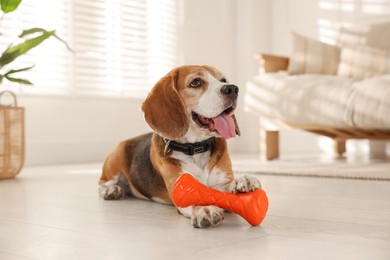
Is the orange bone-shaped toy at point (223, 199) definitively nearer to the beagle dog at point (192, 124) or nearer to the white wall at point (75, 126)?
the beagle dog at point (192, 124)

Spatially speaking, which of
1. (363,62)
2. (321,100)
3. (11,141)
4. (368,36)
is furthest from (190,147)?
(368,36)

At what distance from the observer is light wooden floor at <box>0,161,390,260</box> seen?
4.00ft

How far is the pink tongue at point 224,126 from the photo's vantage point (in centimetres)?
173

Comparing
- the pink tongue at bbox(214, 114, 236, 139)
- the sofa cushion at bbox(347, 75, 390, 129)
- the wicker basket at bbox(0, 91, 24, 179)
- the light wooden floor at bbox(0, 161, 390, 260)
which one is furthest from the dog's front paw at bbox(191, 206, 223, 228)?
the sofa cushion at bbox(347, 75, 390, 129)

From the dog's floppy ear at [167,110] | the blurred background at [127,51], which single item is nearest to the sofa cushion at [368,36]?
the blurred background at [127,51]

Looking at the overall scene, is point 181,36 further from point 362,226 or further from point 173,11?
point 362,226

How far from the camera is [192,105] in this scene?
1769 mm

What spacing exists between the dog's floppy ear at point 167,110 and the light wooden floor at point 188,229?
0.90ft

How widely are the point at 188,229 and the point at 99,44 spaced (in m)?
3.44

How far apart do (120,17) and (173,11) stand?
2.25 feet

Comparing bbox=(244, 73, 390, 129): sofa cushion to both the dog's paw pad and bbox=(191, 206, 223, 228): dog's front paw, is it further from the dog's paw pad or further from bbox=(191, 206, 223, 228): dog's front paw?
bbox=(191, 206, 223, 228): dog's front paw

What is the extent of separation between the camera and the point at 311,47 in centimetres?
446

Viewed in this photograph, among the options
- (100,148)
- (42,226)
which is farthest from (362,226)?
(100,148)

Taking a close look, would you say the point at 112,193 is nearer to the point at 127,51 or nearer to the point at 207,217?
the point at 207,217
